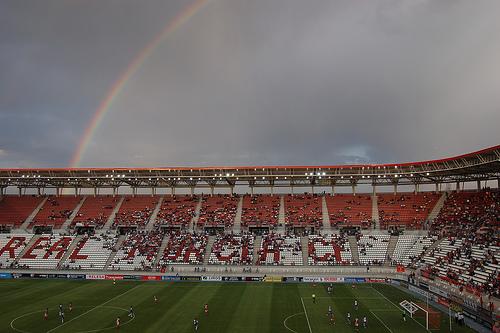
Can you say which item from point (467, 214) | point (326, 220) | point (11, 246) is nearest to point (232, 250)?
point (326, 220)

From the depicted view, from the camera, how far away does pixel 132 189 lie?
89.6 metres

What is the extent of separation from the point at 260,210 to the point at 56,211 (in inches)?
1725

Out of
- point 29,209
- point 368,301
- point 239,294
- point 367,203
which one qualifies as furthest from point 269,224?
point 29,209

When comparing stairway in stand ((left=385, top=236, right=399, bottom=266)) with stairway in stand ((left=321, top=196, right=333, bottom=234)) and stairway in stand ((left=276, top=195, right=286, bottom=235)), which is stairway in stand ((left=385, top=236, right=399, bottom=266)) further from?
stairway in stand ((left=276, top=195, right=286, bottom=235))

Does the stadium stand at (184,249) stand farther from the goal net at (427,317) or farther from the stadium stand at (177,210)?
the goal net at (427,317)

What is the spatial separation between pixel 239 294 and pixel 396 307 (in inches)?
717

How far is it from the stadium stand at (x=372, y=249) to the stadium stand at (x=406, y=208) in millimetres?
4843

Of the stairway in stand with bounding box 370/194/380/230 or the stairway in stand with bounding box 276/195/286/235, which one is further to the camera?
the stairway in stand with bounding box 276/195/286/235

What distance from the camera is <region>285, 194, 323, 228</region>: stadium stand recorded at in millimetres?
75750

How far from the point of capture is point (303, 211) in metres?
79.4

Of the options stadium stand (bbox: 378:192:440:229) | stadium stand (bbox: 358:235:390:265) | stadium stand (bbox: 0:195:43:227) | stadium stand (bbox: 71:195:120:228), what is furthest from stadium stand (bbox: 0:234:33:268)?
stadium stand (bbox: 378:192:440:229)

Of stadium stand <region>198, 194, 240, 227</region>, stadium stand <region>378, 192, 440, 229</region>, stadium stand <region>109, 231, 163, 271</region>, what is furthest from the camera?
stadium stand <region>198, 194, 240, 227</region>

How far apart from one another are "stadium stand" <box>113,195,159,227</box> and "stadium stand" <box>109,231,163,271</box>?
3732mm

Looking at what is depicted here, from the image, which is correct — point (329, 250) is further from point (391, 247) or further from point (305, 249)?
point (391, 247)
